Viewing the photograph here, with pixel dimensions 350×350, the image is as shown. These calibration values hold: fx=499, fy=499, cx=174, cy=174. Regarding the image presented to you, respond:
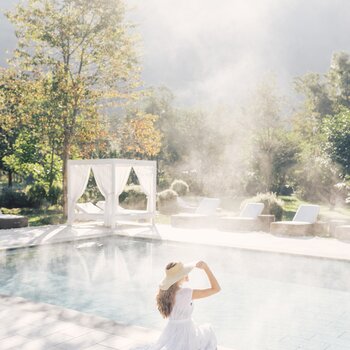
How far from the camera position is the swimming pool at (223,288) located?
21.5 feet

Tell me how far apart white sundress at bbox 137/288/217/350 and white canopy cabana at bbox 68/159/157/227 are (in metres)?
11.0

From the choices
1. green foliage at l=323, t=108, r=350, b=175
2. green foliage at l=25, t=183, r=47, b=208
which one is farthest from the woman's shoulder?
green foliage at l=25, t=183, r=47, b=208

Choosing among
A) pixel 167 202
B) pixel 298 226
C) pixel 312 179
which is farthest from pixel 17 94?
pixel 312 179

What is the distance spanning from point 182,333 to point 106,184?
1144cm

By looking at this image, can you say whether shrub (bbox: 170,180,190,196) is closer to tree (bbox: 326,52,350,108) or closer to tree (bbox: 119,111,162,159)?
tree (bbox: 119,111,162,159)

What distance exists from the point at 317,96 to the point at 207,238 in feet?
120

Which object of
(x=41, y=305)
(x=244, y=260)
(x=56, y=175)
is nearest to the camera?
(x=41, y=305)

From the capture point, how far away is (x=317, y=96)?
46.0m

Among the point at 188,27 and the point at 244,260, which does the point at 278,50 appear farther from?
the point at 244,260

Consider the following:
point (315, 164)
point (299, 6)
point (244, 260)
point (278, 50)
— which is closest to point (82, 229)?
point (244, 260)

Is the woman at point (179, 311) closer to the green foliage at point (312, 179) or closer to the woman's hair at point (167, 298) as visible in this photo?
the woman's hair at point (167, 298)

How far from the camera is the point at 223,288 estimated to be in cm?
862

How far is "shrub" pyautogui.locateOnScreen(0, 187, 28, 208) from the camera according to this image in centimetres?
2223

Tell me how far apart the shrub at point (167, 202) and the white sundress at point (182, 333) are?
56.2ft
